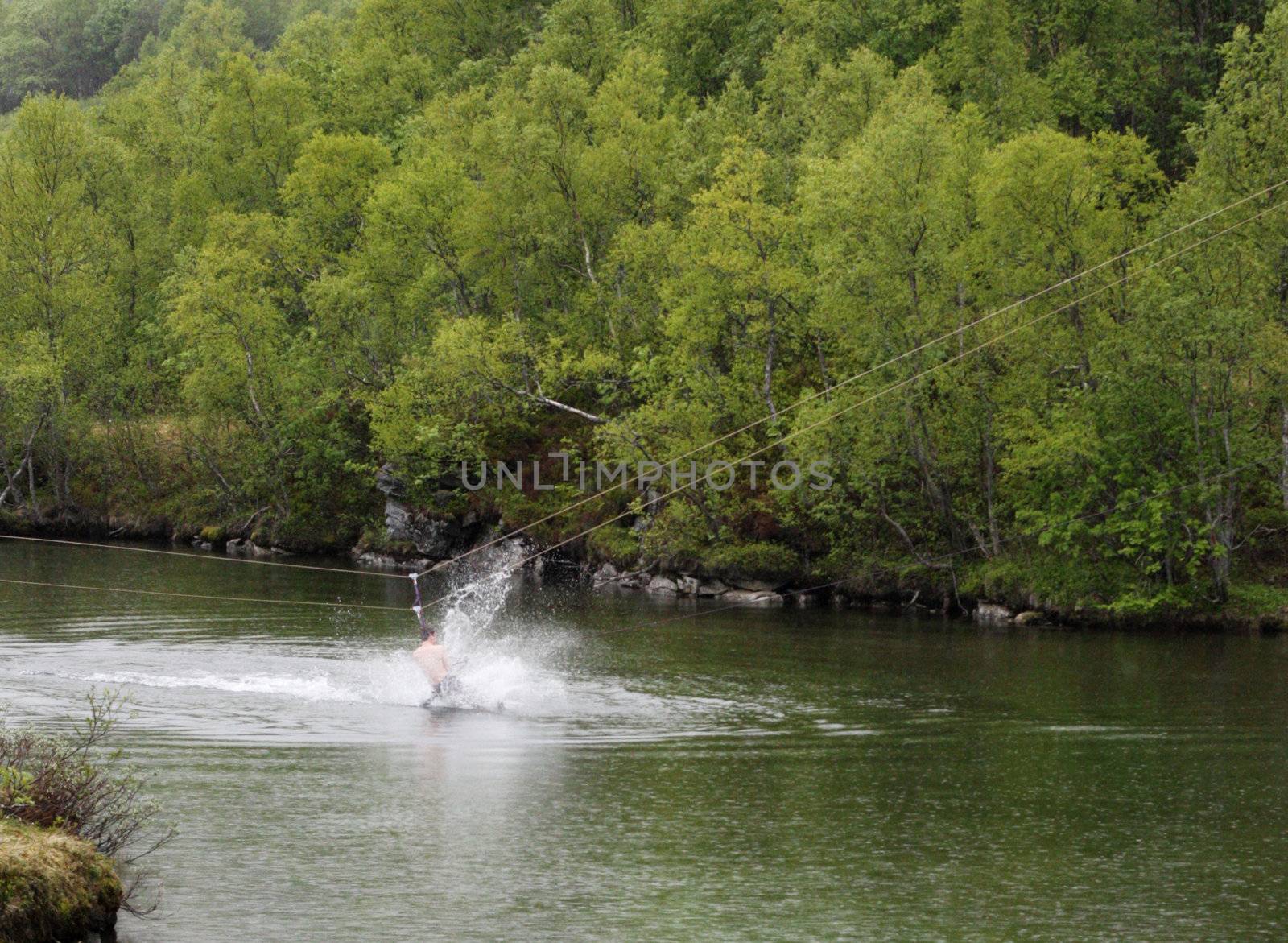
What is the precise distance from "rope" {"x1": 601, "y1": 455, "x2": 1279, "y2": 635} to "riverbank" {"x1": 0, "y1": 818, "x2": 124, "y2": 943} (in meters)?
22.7

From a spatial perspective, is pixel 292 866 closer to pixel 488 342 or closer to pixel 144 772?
pixel 144 772

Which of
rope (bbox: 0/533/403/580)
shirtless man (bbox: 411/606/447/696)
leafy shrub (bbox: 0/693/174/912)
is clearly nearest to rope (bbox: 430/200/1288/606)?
rope (bbox: 0/533/403/580)

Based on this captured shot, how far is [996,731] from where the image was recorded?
23.5 m

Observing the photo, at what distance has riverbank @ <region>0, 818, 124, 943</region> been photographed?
480 inches

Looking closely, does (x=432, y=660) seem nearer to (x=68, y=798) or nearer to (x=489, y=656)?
(x=489, y=656)

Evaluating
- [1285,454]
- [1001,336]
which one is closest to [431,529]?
[1001,336]

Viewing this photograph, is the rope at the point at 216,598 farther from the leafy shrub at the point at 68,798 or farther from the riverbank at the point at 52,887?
the riverbank at the point at 52,887

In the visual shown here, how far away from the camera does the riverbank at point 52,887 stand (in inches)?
480

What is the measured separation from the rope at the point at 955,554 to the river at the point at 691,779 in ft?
9.95

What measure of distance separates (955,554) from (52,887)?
109 ft

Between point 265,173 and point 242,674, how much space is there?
56657mm

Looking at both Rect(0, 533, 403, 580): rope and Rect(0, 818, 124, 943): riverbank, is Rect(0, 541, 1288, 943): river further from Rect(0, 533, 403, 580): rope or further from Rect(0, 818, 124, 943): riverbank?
Rect(0, 533, 403, 580): rope

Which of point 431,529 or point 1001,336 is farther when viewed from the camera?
point 431,529

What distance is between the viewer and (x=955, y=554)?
42594 millimetres
